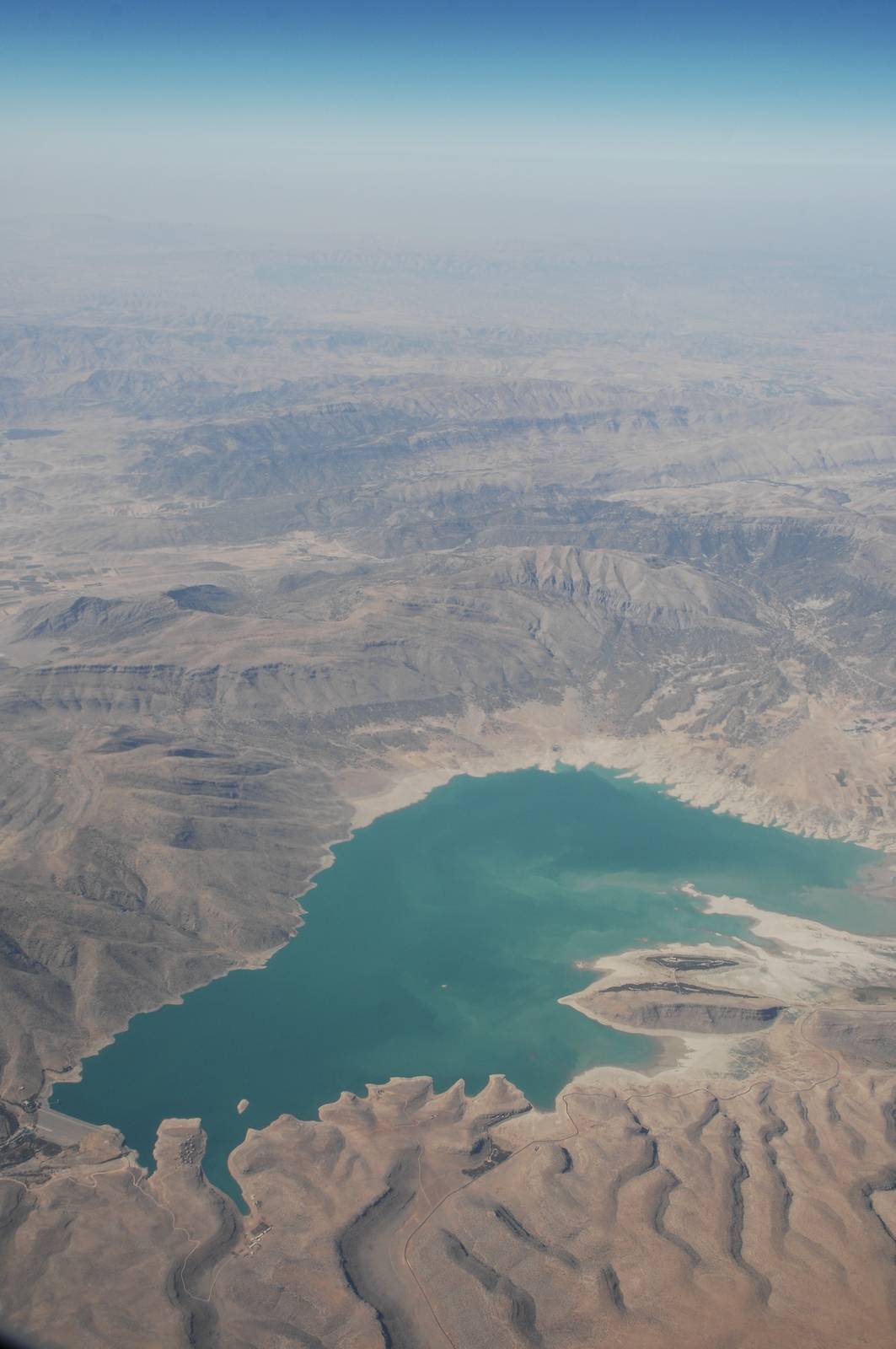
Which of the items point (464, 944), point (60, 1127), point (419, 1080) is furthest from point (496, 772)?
point (60, 1127)

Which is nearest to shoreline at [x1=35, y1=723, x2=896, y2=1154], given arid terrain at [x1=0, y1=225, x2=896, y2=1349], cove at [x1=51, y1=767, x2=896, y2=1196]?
arid terrain at [x1=0, y1=225, x2=896, y2=1349]

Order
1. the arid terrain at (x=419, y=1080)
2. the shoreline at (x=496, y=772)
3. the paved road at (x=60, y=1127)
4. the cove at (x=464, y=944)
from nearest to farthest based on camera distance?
the arid terrain at (x=419, y=1080) → the paved road at (x=60, y=1127) → the cove at (x=464, y=944) → the shoreline at (x=496, y=772)

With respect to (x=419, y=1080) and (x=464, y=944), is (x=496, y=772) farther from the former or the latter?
(x=419, y=1080)

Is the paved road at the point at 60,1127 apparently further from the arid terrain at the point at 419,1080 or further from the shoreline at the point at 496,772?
the shoreline at the point at 496,772

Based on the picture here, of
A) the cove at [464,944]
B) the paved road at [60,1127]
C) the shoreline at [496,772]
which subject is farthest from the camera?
the shoreline at [496,772]

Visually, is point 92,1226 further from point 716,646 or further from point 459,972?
point 716,646

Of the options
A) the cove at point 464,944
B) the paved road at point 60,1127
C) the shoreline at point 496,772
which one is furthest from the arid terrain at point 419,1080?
the cove at point 464,944
